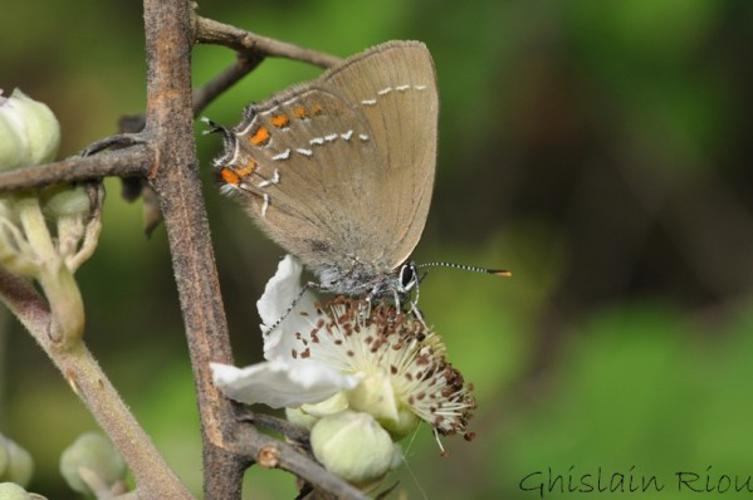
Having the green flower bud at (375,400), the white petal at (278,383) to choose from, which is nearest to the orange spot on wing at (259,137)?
the green flower bud at (375,400)

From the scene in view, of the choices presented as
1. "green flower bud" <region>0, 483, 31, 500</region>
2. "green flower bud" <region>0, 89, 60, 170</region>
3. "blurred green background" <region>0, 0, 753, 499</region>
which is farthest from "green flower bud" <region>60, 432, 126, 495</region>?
"blurred green background" <region>0, 0, 753, 499</region>

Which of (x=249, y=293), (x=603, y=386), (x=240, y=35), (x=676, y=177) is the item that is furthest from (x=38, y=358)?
(x=240, y=35)

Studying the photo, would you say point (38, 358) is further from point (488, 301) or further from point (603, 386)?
point (603, 386)

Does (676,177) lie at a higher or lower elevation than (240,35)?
lower

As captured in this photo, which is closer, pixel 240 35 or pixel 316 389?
pixel 316 389

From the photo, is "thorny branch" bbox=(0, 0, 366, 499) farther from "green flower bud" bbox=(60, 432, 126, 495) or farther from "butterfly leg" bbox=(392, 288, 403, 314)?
"butterfly leg" bbox=(392, 288, 403, 314)

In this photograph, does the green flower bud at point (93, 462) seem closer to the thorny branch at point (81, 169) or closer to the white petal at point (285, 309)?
the white petal at point (285, 309)
